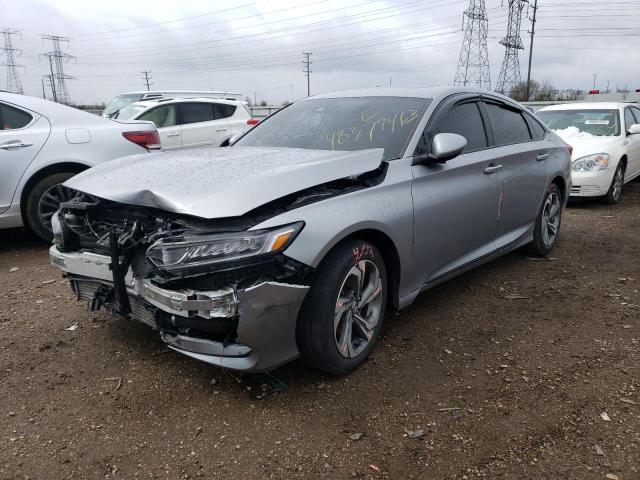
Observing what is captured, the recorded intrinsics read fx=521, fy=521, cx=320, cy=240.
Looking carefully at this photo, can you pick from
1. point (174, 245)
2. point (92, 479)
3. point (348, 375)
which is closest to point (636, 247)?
point (348, 375)

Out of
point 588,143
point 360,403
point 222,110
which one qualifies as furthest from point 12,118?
point 588,143

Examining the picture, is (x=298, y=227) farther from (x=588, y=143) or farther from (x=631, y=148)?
(x=631, y=148)

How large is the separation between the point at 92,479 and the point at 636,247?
220 inches

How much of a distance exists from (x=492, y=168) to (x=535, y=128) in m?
1.32

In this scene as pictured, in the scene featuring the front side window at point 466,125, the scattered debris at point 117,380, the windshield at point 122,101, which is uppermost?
the windshield at point 122,101

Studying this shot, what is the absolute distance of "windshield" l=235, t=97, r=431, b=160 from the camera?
3.40 m

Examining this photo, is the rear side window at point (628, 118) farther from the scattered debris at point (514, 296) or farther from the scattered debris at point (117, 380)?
the scattered debris at point (117, 380)

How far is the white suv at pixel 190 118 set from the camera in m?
9.74

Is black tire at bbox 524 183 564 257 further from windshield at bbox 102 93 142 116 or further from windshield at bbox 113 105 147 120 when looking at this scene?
windshield at bbox 102 93 142 116

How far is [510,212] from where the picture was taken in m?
4.24

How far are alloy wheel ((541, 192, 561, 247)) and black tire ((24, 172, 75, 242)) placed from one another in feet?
15.3

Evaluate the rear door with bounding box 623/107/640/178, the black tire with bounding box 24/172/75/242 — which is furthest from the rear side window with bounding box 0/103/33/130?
the rear door with bounding box 623/107/640/178

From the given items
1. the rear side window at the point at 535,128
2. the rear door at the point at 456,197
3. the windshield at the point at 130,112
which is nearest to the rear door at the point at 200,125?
the windshield at the point at 130,112

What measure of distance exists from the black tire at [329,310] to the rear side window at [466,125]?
47.3 inches
